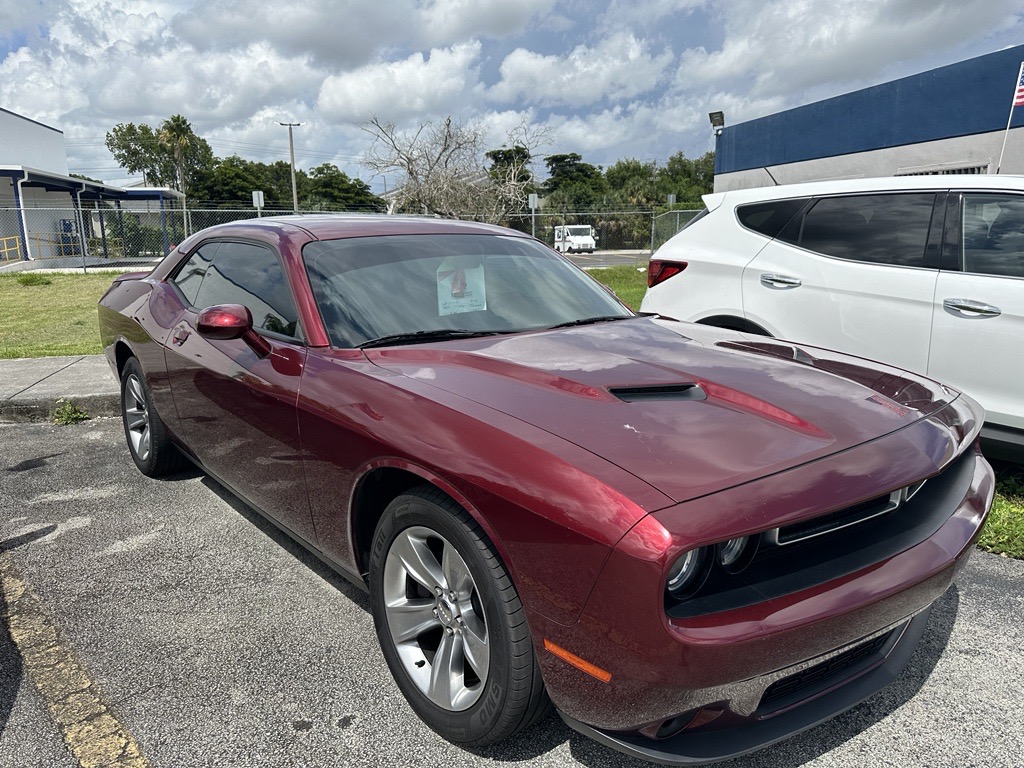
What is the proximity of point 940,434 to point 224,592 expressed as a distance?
9.27ft

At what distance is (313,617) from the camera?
2.98 m

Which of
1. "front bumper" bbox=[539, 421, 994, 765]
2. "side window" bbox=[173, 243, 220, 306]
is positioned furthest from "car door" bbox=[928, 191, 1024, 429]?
"side window" bbox=[173, 243, 220, 306]

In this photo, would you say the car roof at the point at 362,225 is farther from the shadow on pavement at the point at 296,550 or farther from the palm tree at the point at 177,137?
the palm tree at the point at 177,137

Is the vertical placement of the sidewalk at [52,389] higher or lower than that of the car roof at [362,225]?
lower

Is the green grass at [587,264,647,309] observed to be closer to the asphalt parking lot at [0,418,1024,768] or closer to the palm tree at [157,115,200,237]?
the asphalt parking lot at [0,418,1024,768]

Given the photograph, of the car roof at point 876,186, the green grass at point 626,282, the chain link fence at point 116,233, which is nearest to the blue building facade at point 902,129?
the chain link fence at point 116,233

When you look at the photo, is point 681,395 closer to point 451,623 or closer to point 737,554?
point 737,554

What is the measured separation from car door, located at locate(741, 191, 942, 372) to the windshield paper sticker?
7.68 feet

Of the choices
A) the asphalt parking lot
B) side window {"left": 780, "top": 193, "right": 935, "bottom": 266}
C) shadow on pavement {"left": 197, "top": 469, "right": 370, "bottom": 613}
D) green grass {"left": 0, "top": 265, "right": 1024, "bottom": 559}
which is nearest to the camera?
the asphalt parking lot

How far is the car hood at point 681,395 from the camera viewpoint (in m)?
1.84

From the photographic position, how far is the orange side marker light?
1702mm

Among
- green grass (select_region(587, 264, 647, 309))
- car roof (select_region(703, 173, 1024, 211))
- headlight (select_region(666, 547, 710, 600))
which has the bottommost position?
green grass (select_region(587, 264, 647, 309))

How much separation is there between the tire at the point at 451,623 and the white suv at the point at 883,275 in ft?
9.96

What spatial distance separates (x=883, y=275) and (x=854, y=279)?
0.16 m
